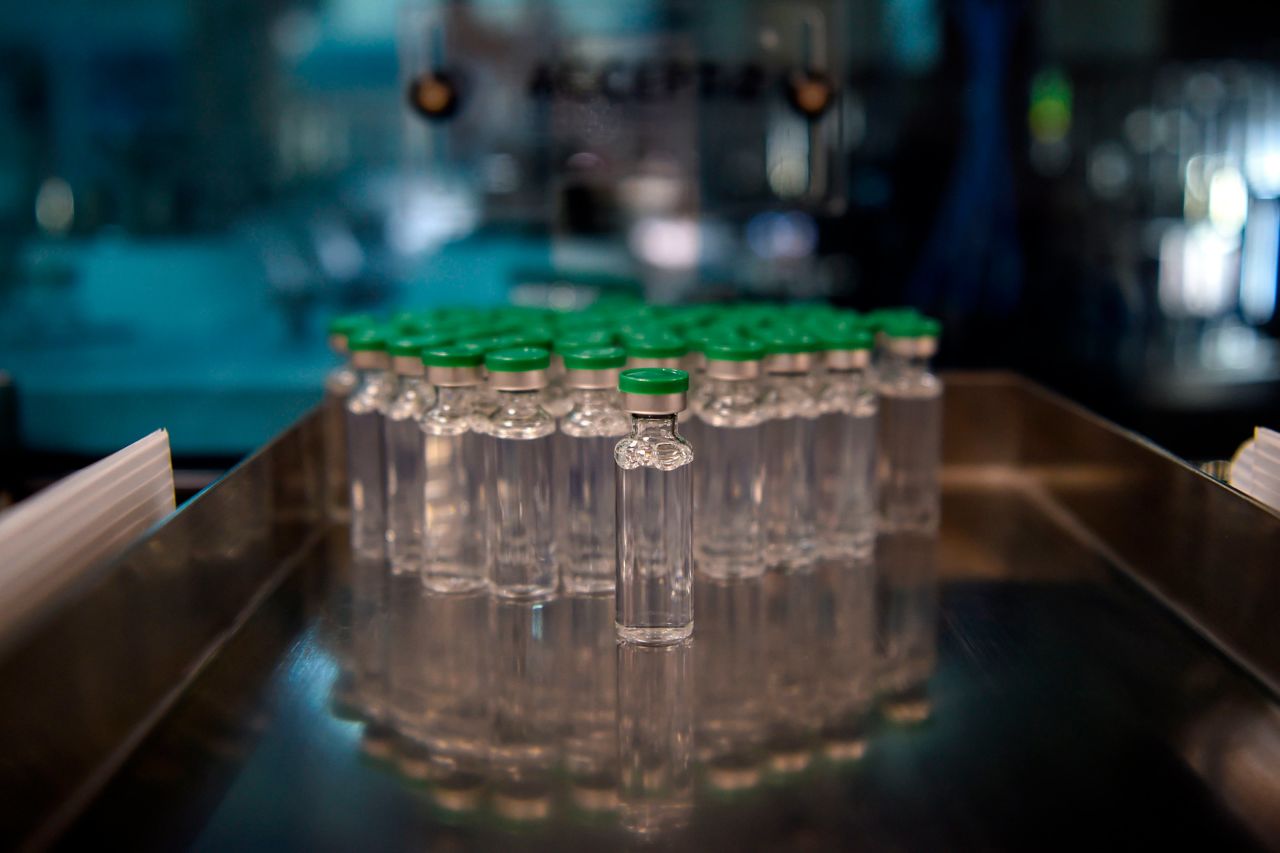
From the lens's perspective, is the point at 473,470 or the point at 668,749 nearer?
the point at 668,749

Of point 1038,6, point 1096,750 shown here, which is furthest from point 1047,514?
point 1038,6

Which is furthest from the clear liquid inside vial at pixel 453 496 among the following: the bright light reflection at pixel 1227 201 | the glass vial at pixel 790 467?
the bright light reflection at pixel 1227 201

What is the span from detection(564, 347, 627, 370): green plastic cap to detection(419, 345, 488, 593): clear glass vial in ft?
0.39

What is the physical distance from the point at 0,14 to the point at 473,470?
1.93 metres

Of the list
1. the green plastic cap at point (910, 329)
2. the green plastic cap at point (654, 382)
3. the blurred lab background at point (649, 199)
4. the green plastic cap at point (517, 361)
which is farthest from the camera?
the blurred lab background at point (649, 199)

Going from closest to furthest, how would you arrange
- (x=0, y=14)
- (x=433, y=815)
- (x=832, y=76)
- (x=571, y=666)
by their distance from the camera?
(x=433, y=815) → (x=571, y=666) → (x=832, y=76) → (x=0, y=14)

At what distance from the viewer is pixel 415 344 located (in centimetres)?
132

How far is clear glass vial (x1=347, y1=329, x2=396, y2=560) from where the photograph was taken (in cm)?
147

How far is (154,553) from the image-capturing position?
1014mm

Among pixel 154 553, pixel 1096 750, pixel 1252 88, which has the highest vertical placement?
pixel 1252 88

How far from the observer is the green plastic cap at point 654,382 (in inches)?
42.6

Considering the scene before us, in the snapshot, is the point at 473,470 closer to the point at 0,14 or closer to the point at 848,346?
the point at 848,346

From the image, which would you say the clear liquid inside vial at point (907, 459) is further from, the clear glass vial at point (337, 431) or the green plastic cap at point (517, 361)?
the clear glass vial at point (337, 431)

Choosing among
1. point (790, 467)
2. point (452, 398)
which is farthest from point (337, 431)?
point (790, 467)
